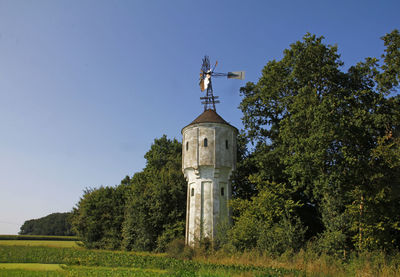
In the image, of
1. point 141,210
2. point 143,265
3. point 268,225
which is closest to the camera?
point 143,265

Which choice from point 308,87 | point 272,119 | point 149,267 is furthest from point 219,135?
point 149,267

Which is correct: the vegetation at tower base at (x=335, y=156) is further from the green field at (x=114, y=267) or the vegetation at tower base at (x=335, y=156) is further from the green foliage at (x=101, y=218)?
the green foliage at (x=101, y=218)

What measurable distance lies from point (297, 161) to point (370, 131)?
4.98 m

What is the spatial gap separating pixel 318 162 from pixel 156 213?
1705 centimetres

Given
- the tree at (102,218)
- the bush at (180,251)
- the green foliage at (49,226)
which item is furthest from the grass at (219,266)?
the green foliage at (49,226)

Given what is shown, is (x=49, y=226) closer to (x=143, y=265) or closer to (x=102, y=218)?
(x=102, y=218)

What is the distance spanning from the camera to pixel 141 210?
33.1m

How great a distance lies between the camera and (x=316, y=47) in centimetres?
A: 2425

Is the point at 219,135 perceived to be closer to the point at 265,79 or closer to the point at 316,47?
the point at 265,79

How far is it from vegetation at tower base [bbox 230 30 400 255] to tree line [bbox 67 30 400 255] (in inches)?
2.5

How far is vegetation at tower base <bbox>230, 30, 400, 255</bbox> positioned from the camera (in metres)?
20.1

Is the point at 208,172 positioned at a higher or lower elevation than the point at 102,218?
higher

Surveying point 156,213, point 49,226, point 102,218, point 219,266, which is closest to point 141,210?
point 156,213

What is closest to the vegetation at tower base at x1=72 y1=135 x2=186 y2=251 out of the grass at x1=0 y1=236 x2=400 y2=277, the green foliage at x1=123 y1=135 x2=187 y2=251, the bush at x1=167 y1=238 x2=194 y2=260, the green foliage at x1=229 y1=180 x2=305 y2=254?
the green foliage at x1=123 y1=135 x2=187 y2=251
